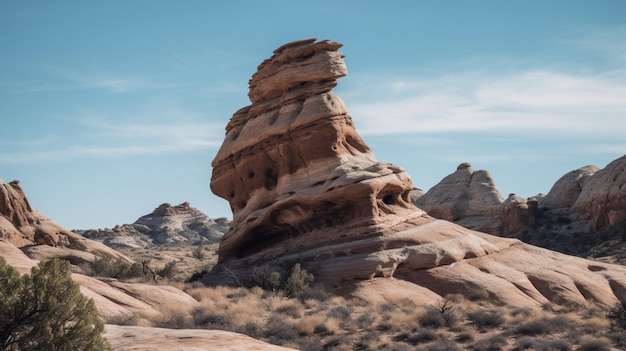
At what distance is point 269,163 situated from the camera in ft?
103

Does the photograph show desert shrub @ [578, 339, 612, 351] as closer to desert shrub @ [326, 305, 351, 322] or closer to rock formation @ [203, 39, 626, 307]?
desert shrub @ [326, 305, 351, 322]

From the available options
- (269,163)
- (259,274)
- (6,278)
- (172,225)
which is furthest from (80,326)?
(172,225)

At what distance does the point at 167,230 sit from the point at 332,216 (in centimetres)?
8179

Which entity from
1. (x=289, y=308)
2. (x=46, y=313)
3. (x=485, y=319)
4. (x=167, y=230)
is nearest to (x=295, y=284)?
(x=289, y=308)

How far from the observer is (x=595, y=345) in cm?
1738

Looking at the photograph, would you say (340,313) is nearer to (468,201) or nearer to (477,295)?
(477,295)

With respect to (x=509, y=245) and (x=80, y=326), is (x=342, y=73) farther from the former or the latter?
(x=80, y=326)

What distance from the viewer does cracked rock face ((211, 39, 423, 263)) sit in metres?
27.9

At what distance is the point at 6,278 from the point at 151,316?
26.4 ft

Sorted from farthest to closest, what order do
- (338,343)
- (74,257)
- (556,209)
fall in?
(556,209), (74,257), (338,343)

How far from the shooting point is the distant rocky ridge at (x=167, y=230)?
95.2 meters

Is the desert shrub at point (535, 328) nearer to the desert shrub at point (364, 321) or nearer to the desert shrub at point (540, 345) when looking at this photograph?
the desert shrub at point (540, 345)

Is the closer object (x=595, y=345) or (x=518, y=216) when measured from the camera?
(x=595, y=345)

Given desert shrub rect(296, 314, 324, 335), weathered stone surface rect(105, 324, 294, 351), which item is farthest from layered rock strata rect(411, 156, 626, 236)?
weathered stone surface rect(105, 324, 294, 351)
